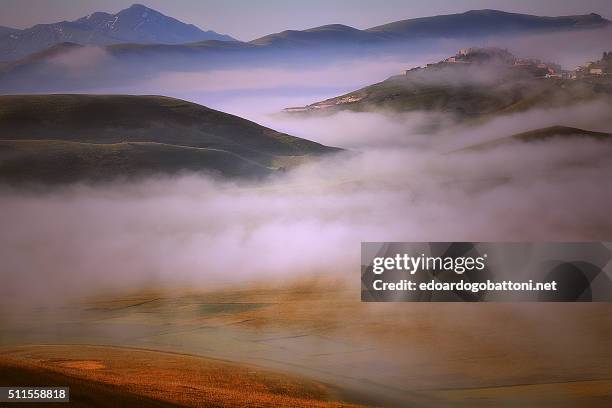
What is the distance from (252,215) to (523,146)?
11.9 m

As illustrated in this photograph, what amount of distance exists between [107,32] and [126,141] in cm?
385

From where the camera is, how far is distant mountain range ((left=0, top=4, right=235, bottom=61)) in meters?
19.4

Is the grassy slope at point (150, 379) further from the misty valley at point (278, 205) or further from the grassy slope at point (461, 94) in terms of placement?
the grassy slope at point (461, 94)

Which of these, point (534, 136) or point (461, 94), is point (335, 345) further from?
point (461, 94)

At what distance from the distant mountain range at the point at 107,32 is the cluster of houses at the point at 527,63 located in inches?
314

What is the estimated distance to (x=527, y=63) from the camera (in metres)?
26.8

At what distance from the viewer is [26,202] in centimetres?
1969

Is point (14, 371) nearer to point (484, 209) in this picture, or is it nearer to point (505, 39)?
point (484, 209)

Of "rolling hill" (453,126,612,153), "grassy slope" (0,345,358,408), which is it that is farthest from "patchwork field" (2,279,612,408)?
"rolling hill" (453,126,612,153)

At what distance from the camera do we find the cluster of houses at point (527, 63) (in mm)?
24375

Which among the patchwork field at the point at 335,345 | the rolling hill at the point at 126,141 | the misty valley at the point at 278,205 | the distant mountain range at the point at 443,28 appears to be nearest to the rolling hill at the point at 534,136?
the misty valley at the point at 278,205

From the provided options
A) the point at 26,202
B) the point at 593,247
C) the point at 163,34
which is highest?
the point at 163,34

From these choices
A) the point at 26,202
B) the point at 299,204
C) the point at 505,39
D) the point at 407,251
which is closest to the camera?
the point at 407,251

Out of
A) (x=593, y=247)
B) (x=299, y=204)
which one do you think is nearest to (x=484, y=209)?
(x=593, y=247)
